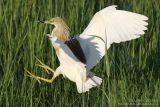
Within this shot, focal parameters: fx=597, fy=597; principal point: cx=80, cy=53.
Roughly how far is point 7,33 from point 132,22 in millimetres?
1434

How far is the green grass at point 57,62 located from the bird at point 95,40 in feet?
0.45

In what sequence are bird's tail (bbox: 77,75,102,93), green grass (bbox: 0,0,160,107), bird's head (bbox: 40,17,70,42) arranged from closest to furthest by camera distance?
green grass (bbox: 0,0,160,107) → bird's tail (bbox: 77,75,102,93) → bird's head (bbox: 40,17,70,42)

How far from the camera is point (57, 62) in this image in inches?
226

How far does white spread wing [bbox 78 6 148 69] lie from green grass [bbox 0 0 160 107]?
151mm

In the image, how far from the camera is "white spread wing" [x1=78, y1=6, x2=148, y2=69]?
16.2ft

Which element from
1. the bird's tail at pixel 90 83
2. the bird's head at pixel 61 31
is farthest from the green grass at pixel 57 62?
the bird's head at pixel 61 31

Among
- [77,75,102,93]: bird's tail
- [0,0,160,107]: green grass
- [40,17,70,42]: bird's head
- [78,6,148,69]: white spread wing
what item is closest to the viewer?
[0,0,160,107]: green grass

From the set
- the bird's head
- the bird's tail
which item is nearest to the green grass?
the bird's tail

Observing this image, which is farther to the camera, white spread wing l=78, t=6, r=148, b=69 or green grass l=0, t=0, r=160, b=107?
white spread wing l=78, t=6, r=148, b=69

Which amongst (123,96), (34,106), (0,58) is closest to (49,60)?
(0,58)

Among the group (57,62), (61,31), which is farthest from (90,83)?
(57,62)

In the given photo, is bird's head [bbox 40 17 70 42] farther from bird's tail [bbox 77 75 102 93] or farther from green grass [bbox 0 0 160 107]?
bird's tail [bbox 77 75 102 93]

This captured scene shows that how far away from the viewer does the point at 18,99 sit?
15.0 ft

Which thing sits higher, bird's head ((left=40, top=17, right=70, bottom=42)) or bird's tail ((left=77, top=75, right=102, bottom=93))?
bird's head ((left=40, top=17, right=70, bottom=42))
